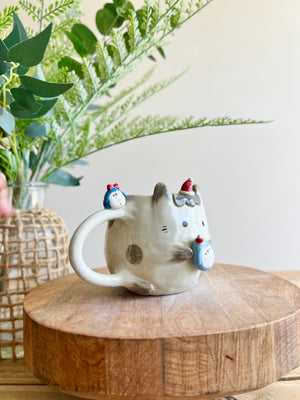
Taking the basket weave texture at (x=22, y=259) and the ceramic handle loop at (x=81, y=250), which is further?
the basket weave texture at (x=22, y=259)

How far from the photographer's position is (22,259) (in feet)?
2.02

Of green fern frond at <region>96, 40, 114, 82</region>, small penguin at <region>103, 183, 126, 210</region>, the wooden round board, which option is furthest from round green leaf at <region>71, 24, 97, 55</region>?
the wooden round board

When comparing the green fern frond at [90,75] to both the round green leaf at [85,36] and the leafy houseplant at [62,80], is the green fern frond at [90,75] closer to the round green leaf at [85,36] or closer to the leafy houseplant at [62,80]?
the leafy houseplant at [62,80]

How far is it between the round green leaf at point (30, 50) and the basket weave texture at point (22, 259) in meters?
0.29

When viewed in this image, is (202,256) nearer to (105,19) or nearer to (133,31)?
(133,31)

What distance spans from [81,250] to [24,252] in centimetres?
17

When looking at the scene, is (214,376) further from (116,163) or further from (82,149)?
(116,163)

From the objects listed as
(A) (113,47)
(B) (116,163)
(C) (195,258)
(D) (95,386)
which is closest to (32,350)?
(D) (95,386)

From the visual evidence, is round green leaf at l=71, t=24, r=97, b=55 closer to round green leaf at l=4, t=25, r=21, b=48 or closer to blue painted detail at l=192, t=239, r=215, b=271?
round green leaf at l=4, t=25, r=21, b=48

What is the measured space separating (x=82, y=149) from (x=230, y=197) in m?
0.63

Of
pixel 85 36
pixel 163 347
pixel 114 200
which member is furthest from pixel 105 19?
pixel 163 347

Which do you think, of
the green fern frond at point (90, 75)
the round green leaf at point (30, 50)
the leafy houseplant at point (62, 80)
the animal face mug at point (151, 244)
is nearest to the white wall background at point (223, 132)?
the leafy houseplant at point (62, 80)

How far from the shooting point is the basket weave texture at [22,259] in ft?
2.00

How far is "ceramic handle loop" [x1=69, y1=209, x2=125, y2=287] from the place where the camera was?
0.49 meters
